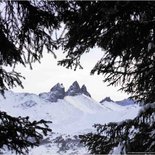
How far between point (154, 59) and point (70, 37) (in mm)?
1136

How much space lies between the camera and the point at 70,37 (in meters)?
5.40

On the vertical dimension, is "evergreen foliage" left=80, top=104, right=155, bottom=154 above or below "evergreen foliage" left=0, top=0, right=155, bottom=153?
below

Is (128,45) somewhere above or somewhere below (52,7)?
below

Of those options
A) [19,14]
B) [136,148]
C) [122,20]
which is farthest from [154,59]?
[19,14]

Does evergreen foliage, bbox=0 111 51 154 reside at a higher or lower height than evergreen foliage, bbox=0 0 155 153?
lower

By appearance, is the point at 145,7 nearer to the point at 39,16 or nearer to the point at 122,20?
the point at 122,20

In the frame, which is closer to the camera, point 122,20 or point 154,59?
point 122,20

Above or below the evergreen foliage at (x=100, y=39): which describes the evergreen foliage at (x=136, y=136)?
below

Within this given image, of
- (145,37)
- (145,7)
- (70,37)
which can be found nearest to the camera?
(145,7)

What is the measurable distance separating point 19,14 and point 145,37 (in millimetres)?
1770

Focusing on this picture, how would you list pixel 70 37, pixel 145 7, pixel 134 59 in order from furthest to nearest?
Answer: pixel 134 59
pixel 70 37
pixel 145 7

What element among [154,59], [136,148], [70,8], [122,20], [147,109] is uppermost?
[70,8]

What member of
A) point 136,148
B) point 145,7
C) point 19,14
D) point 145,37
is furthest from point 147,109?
point 19,14

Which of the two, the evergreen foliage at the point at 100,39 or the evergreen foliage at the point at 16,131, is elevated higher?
the evergreen foliage at the point at 100,39
